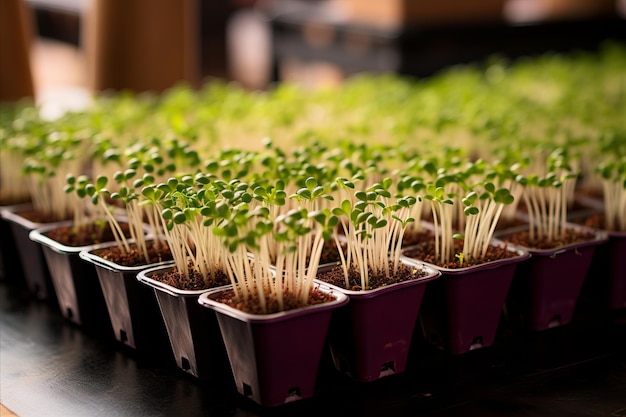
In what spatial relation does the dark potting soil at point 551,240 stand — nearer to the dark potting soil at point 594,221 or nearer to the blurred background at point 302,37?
the dark potting soil at point 594,221

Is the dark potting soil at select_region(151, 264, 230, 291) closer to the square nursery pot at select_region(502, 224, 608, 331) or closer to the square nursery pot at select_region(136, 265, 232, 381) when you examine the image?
the square nursery pot at select_region(136, 265, 232, 381)

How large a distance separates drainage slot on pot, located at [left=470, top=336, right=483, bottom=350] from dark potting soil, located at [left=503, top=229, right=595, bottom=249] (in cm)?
28

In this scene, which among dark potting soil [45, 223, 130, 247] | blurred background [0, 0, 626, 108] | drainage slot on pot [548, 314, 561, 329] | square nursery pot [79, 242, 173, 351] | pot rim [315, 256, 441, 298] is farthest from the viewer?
blurred background [0, 0, 626, 108]

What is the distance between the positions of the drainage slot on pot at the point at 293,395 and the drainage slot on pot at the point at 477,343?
0.45m

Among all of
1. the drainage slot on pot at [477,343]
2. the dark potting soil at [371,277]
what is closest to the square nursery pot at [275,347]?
the dark potting soil at [371,277]

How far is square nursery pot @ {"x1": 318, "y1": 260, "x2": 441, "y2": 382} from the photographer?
176 centimetres

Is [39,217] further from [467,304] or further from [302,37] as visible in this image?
[302,37]

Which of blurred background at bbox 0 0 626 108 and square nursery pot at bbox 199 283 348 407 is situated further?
blurred background at bbox 0 0 626 108

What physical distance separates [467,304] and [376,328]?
25 cm

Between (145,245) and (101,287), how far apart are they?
0.46 feet

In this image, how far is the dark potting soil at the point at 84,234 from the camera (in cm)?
220

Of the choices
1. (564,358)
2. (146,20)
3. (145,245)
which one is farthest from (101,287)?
(146,20)

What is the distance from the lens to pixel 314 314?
1666 millimetres

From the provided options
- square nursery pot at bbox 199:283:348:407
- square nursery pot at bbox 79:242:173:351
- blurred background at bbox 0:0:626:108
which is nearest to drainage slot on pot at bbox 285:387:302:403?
square nursery pot at bbox 199:283:348:407
